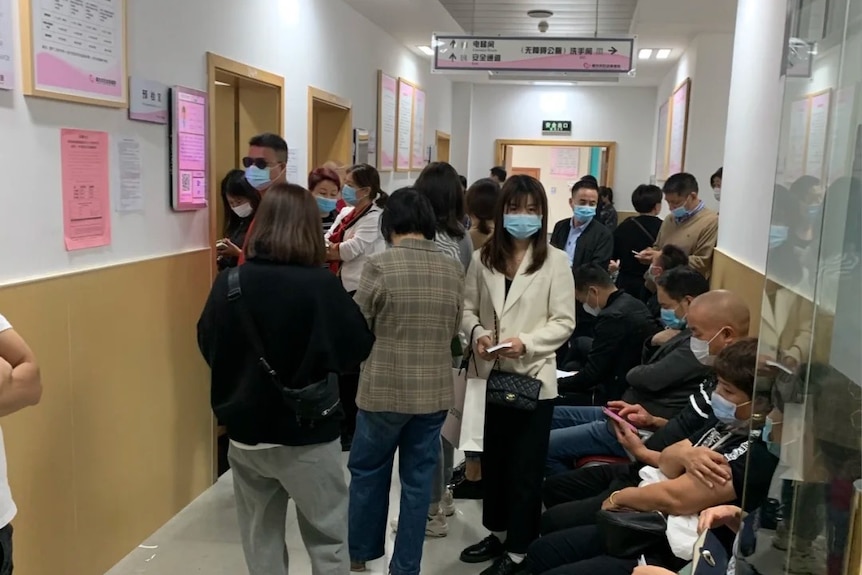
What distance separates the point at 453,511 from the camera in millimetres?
3348

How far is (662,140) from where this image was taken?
921cm

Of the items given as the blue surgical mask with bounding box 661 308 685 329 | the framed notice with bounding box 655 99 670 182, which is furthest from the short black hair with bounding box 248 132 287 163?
the framed notice with bounding box 655 99 670 182

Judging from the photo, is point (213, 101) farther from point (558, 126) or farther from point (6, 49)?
point (558, 126)

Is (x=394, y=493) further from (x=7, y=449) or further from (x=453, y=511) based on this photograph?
(x=7, y=449)

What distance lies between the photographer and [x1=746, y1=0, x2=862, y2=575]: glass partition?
105 centimetres

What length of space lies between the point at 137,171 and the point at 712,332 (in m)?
2.22

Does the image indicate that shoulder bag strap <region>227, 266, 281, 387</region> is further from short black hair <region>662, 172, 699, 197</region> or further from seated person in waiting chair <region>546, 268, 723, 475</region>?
short black hair <region>662, 172, 699, 197</region>

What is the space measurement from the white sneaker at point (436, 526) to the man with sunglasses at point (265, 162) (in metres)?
1.53

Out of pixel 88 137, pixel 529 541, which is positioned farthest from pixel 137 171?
pixel 529 541

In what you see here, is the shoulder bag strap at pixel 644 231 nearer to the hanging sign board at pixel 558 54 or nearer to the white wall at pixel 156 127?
the hanging sign board at pixel 558 54

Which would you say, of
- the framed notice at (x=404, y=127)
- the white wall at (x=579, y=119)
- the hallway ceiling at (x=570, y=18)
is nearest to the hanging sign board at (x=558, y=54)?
the hallway ceiling at (x=570, y=18)

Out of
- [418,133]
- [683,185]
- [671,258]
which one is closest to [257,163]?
[671,258]

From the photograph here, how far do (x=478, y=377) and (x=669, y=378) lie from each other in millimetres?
748

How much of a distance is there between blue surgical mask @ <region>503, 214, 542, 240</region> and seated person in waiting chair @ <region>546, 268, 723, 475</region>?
0.66 meters
